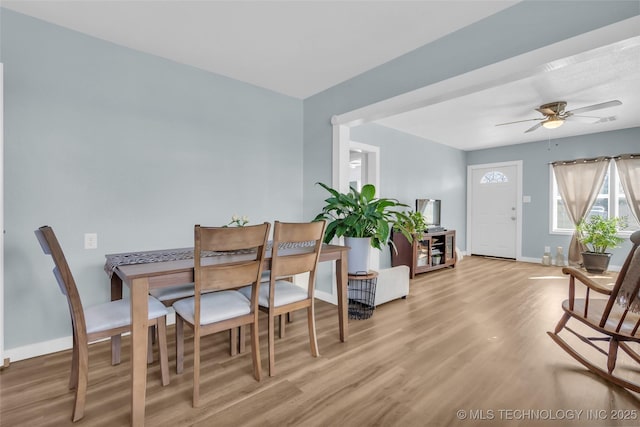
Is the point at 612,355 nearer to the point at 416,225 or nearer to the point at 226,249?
the point at 226,249

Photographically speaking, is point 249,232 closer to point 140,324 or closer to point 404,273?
point 140,324

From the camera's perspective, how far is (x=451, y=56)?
2387 mm

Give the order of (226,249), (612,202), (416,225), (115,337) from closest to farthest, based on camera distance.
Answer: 1. (226,249)
2. (115,337)
3. (416,225)
4. (612,202)

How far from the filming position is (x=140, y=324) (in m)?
1.51

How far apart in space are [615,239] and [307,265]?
559 centimetres

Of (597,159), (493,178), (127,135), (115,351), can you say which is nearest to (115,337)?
(115,351)

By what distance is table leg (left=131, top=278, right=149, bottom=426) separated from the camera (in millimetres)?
1478

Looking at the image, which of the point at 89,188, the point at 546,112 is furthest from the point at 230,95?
the point at 546,112

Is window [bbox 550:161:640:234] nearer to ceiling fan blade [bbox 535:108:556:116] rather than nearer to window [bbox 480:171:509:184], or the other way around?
A: window [bbox 480:171:509:184]

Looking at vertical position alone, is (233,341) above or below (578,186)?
below

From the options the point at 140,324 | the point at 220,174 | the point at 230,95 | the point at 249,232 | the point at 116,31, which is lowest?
the point at 140,324

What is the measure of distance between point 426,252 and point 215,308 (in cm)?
399

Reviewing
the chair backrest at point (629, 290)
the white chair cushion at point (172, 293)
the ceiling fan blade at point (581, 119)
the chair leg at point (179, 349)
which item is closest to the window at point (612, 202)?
the ceiling fan blade at point (581, 119)

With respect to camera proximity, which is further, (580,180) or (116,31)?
(580,180)
